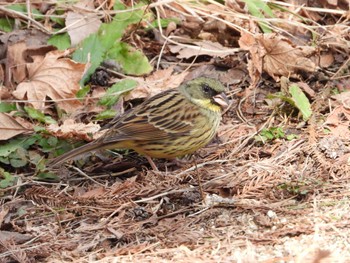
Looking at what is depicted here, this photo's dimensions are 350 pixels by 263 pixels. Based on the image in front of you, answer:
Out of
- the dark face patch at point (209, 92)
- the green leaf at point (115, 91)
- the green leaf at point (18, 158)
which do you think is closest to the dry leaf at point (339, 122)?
the dark face patch at point (209, 92)

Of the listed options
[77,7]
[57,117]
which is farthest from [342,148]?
[77,7]

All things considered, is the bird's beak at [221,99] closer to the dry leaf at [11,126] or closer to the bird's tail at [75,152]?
the bird's tail at [75,152]

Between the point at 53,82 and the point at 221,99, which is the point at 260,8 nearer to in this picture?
the point at 221,99

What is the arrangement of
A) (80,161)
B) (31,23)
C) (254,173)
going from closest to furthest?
1. (254,173)
2. (80,161)
3. (31,23)

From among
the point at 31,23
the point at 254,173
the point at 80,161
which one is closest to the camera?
the point at 254,173

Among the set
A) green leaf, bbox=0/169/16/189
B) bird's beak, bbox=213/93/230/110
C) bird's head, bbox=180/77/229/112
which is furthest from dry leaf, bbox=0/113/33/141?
bird's beak, bbox=213/93/230/110

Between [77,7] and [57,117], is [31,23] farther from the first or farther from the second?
[57,117]

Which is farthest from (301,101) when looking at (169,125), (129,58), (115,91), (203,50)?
(129,58)
